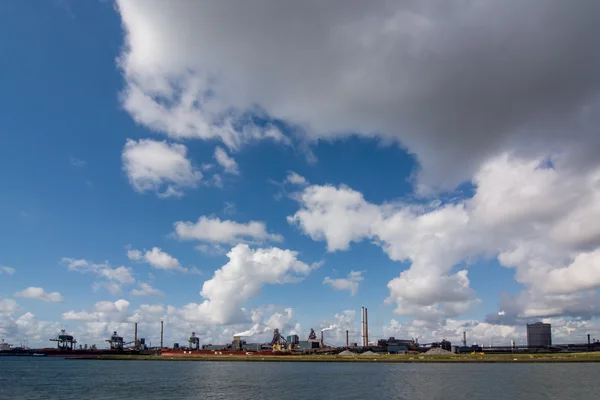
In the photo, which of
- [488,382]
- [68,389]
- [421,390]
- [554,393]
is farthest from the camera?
[488,382]

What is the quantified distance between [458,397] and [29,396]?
78646 mm

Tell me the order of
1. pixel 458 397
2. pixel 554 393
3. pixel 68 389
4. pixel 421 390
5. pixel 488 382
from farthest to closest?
pixel 488 382 → pixel 68 389 → pixel 421 390 → pixel 554 393 → pixel 458 397

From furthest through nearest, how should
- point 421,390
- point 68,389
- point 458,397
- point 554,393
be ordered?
point 68,389 < point 421,390 < point 554,393 < point 458,397

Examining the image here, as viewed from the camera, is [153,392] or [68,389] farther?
[68,389]

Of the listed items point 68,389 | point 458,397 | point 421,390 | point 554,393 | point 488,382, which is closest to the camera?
point 458,397

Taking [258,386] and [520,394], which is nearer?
[520,394]

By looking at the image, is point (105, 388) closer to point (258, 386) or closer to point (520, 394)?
point (258, 386)

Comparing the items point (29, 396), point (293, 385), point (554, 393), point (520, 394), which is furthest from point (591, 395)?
point (29, 396)

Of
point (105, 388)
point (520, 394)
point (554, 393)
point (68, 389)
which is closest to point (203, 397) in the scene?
point (105, 388)

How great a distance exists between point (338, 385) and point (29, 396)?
62053mm

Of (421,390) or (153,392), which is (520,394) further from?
(153,392)

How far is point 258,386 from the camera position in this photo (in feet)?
332

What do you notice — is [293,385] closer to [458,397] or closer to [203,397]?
[203,397]

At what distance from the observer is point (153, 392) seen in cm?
8781
